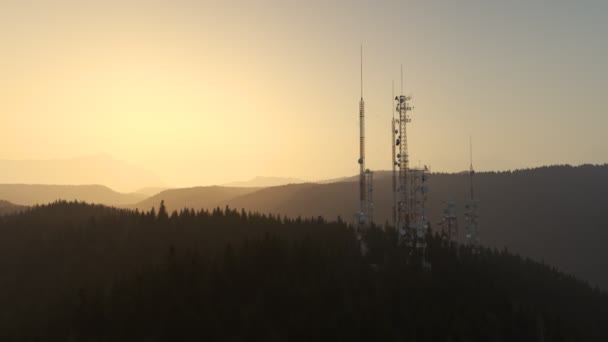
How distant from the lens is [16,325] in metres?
108

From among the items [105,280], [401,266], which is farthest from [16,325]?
[401,266]

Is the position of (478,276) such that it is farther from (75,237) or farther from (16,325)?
(75,237)

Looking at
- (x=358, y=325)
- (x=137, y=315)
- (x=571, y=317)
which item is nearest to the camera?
Answer: (x=358, y=325)

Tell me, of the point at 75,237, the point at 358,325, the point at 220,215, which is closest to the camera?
the point at 358,325

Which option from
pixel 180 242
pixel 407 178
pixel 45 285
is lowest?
pixel 45 285

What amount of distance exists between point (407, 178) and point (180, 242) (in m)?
72.9

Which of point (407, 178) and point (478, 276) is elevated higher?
point (407, 178)

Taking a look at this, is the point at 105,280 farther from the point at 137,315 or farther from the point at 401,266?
the point at 401,266

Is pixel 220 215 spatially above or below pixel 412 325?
above

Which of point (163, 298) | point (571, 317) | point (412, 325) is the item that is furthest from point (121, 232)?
point (571, 317)

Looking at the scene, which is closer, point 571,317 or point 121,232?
point 571,317

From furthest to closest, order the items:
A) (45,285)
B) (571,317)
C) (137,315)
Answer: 1. (571,317)
2. (45,285)
3. (137,315)

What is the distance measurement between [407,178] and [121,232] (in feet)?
321

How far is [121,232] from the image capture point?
167 metres
